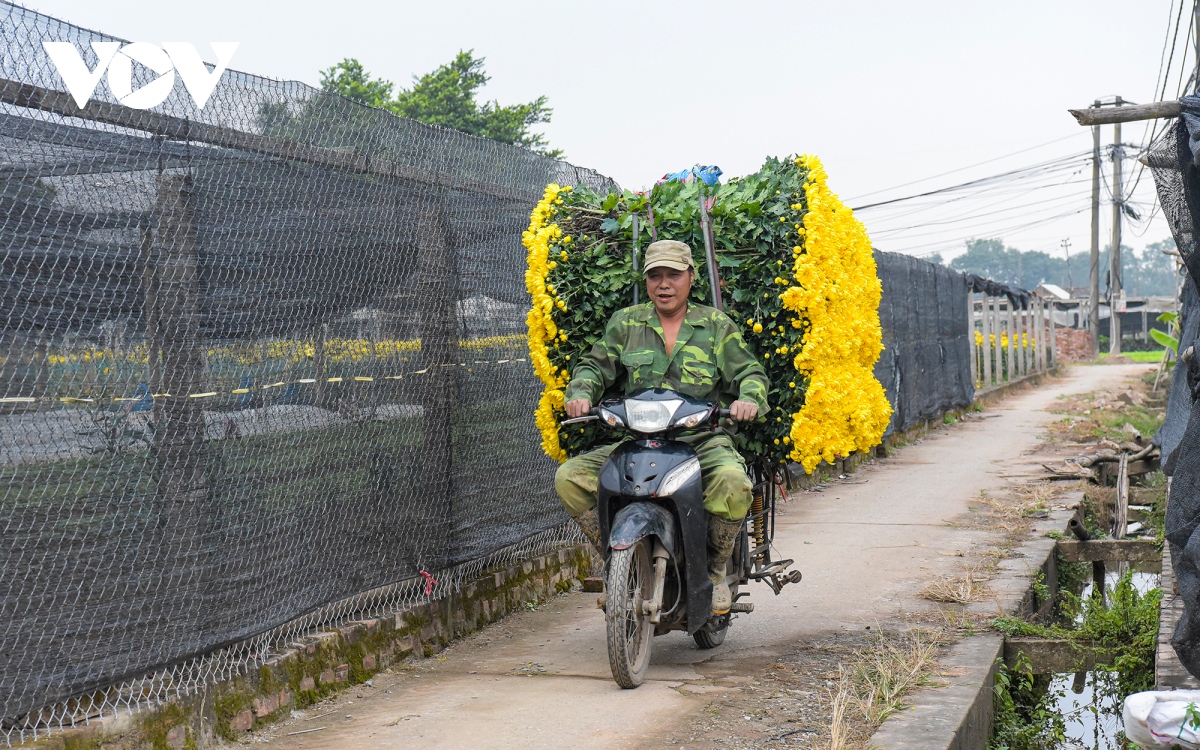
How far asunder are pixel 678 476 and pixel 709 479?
0.21m

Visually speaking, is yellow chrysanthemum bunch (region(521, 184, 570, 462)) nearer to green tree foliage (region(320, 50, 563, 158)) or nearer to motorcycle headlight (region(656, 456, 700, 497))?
motorcycle headlight (region(656, 456, 700, 497))

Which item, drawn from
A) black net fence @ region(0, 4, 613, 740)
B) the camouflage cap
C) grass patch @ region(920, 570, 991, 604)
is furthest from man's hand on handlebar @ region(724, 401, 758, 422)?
grass patch @ region(920, 570, 991, 604)

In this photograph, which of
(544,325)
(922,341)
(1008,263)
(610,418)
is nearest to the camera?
(610,418)

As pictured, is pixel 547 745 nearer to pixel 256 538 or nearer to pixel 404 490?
pixel 256 538

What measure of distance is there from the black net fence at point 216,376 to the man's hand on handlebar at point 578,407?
977 mm

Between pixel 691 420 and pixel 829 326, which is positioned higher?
pixel 829 326

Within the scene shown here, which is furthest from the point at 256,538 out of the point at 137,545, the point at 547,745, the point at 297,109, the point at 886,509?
the point at 886,509

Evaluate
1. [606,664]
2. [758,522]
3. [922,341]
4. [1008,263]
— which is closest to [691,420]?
[758,522]

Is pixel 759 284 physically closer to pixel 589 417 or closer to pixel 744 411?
pixel 744 411

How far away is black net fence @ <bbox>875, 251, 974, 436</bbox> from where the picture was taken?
51.2ft

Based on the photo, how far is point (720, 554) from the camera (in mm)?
5473

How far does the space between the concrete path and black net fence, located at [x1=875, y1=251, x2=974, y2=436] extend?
190 inches

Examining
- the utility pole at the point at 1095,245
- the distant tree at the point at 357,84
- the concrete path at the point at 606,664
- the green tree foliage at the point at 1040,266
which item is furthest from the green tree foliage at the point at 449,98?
the green tree foliage at the point at 1040,266

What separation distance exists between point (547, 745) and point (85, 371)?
86.1 inches
